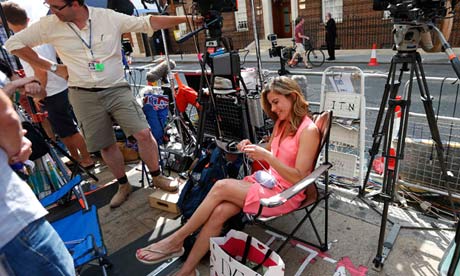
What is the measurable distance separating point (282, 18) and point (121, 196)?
14102 millimetres

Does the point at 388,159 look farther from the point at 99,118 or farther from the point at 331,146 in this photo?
the point at 99,118

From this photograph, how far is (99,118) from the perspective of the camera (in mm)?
2551

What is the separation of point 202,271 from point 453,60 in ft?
5.67

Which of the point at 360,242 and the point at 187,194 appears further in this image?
the point at 187,194

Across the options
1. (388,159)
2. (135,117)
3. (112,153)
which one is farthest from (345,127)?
(112,153)

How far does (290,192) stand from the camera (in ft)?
4.99

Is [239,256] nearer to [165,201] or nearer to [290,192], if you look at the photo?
[290,192]

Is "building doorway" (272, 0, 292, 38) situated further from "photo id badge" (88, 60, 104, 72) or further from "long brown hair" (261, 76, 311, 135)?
"long brown hair" (261, 76, 311, 135)

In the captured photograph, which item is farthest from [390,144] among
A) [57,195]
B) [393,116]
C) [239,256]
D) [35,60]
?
[35,60]

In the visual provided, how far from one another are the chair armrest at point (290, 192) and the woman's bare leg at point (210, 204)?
30 cm

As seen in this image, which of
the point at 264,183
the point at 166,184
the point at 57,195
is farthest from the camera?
the point at 166,184

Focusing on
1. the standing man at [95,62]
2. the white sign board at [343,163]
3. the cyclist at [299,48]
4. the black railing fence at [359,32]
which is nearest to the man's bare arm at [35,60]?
the standing man at [95,62]

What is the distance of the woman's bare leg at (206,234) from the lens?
1.74 m

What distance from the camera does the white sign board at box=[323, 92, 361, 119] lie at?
7.68 ft
